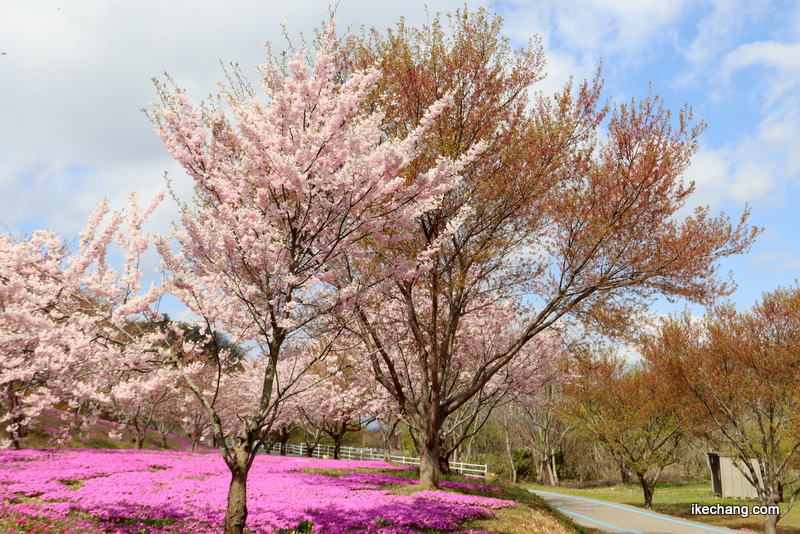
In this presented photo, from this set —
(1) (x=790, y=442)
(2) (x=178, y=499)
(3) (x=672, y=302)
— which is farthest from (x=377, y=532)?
(1) (x=790, y=442)

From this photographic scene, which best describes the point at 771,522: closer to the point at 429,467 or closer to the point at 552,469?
the point at 429,467

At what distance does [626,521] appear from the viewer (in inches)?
677

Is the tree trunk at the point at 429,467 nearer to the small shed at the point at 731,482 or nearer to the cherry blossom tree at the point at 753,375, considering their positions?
the cherry blossom tree at the point at 753,375

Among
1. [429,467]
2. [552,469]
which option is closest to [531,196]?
[429,467]

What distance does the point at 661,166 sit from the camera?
1293 cm

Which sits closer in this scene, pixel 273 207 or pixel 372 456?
pixel 273 207

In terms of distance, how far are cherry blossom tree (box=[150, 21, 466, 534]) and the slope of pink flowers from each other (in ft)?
8.76

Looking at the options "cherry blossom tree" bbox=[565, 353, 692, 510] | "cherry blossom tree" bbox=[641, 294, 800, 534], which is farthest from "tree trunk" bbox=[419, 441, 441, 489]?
"cherry blossom tree" bbox=[641, 294, 800, 534]

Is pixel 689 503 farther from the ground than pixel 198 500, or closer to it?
closer to it

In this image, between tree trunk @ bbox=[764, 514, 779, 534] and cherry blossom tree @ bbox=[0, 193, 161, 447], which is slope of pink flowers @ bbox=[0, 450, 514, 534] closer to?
cherry blossom tree @ bbox=[0, 193, 161, 447]

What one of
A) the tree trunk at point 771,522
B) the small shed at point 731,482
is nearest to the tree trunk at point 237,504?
the tree trunk at point 771,522

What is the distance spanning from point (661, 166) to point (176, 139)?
456 inches

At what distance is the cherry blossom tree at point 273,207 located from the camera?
6609 mm

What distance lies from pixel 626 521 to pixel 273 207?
17.0 metres
